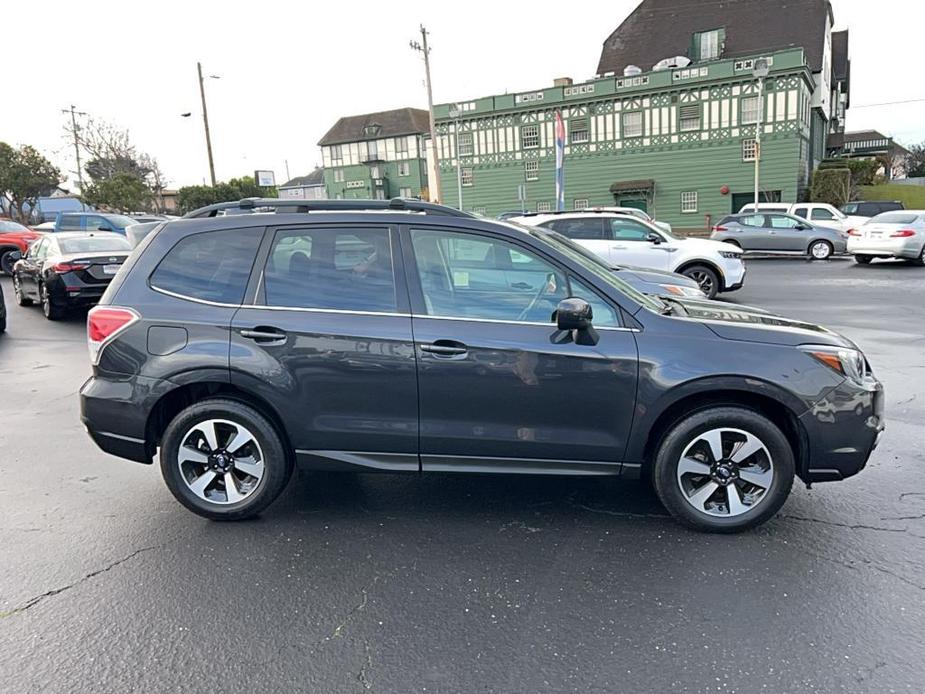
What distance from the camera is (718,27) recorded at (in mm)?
41844

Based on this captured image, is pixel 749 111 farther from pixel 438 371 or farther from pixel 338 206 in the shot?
pixel 438 371

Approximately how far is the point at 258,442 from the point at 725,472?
8.64ft

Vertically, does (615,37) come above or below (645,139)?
above

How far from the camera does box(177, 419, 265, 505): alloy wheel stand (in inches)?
156

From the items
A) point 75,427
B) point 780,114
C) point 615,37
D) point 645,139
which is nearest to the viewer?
point 75,427

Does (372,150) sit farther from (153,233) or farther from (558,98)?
(153,233)

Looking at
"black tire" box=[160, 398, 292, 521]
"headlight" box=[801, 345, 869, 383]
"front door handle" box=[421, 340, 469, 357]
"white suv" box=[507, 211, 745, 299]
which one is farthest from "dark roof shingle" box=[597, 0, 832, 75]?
"black tire" box=[160, 398, 292, 521]

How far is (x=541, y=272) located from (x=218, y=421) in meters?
2.05

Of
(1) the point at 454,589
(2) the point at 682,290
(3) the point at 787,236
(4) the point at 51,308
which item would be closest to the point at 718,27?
(3) the point at 787,236

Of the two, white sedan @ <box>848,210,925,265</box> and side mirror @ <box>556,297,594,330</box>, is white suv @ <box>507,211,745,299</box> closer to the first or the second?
white sedan @ <box>848,210,925,265</box>

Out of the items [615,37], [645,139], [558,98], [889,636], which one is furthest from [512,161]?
[889,636]

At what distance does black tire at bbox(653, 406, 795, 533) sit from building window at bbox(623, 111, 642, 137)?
126 ft

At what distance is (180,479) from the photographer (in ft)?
13.1

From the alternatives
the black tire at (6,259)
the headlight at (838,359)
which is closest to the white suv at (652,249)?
the headlight at (838,359)
